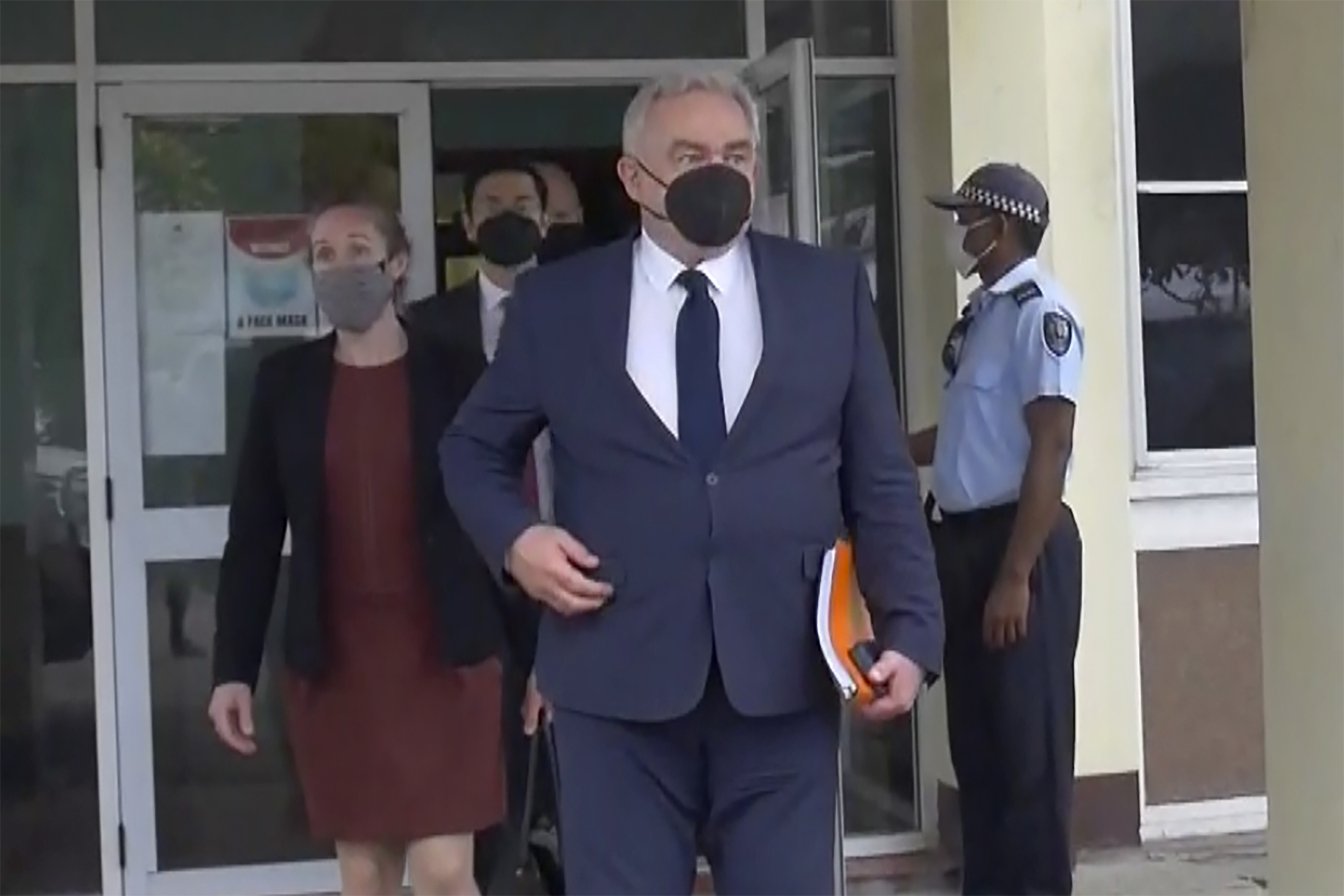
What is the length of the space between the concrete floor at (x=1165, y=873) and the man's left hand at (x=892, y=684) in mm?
3145

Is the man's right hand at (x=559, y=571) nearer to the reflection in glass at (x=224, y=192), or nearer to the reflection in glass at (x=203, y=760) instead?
the reflection in glass at (x=203, y=760)

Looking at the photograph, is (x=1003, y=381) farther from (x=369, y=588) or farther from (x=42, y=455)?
(x=42, y=455)

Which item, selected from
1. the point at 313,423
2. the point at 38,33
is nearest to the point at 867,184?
the point at 38,33

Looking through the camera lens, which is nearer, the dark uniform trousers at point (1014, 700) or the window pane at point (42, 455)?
the dark uniform trousers at point (1014, 700)

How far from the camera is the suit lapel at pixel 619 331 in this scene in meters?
3.01

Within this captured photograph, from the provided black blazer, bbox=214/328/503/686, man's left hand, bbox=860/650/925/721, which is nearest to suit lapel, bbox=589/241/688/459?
man's left hand, bbox=860/650/925/721

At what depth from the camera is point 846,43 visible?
247 inches

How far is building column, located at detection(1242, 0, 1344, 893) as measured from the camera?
12.8 ft

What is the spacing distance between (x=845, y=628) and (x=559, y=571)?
44cm

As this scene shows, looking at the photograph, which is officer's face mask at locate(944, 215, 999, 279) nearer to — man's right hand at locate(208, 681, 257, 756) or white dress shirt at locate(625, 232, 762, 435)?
white dress shirt at locate(625, 232, 762, 435)

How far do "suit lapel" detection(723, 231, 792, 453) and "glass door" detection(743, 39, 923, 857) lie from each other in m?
1.16

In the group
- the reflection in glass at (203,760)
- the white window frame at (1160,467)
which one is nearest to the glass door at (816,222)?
the white window frame at (1160,467)

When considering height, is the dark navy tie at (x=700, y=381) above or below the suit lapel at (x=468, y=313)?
below

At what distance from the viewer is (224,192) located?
5.94 m
